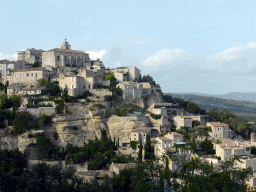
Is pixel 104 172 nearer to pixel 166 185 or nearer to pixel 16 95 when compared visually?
pixel 166 185

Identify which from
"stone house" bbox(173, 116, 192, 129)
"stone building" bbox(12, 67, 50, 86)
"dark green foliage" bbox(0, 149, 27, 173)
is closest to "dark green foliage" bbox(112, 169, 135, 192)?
"dark green foliage" bbox(0, 149, 27, 173)

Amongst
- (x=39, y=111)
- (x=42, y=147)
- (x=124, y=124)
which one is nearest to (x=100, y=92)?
(x=124, y=124)

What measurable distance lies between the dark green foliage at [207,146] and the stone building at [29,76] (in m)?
31.3

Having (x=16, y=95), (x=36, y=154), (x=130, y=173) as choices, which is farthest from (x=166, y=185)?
(x=16, y=95)

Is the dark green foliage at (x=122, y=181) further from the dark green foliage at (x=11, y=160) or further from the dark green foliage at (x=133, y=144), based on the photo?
the dark green foliage at (x=11, y=160)

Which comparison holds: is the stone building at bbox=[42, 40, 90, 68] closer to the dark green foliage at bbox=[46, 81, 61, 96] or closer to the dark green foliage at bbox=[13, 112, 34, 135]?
the dark green foliage at bbox=[46, 81, 61, 96]

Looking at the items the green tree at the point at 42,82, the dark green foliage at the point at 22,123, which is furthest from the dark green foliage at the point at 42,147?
the green tree at the point at 42,82

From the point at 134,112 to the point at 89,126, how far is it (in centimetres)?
830

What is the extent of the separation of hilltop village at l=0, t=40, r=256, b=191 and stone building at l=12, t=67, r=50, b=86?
0.62 ft

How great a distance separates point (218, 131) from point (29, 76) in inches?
1400

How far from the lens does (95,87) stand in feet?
177

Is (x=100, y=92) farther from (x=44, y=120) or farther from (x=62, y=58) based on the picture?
(x=62, y=58)

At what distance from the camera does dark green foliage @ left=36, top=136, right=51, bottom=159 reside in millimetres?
43594

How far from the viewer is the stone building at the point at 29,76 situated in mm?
55938
